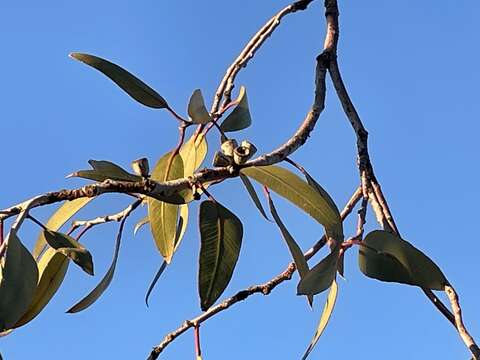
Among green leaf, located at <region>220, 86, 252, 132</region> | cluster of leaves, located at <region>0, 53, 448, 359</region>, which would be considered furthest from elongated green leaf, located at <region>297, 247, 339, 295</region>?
green leaf, located at <region>220, 86, 252, 132</region>

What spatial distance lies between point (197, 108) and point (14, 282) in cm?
23

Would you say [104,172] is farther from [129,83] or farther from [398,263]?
[398,263]

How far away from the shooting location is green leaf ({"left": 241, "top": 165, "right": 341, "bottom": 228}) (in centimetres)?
68

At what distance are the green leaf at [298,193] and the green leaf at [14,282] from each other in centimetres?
20

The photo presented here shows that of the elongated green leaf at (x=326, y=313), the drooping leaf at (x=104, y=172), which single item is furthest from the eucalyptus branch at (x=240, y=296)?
the drooping leaf at (x=104, y=172)

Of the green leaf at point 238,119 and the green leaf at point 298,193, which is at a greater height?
the green leaf at point 238,119

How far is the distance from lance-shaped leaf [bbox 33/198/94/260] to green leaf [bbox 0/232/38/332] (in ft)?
0.85

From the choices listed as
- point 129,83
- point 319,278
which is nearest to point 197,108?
point 129,83

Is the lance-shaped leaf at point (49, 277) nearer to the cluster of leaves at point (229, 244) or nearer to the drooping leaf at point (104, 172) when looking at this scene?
the cluster of leaves at point (229, 244)

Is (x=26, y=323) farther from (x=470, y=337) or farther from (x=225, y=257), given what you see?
(x=470, y=337)

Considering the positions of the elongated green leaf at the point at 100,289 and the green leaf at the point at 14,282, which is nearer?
the green leaf at the point at 14,282

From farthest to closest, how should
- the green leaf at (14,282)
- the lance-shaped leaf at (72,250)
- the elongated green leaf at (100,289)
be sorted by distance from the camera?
the elongated green leaf at (100,289)
the lance-shaped leaf at (72,250)
the green leaf at (14,282)

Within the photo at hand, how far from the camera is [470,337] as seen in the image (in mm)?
632

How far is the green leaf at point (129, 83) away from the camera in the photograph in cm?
67
